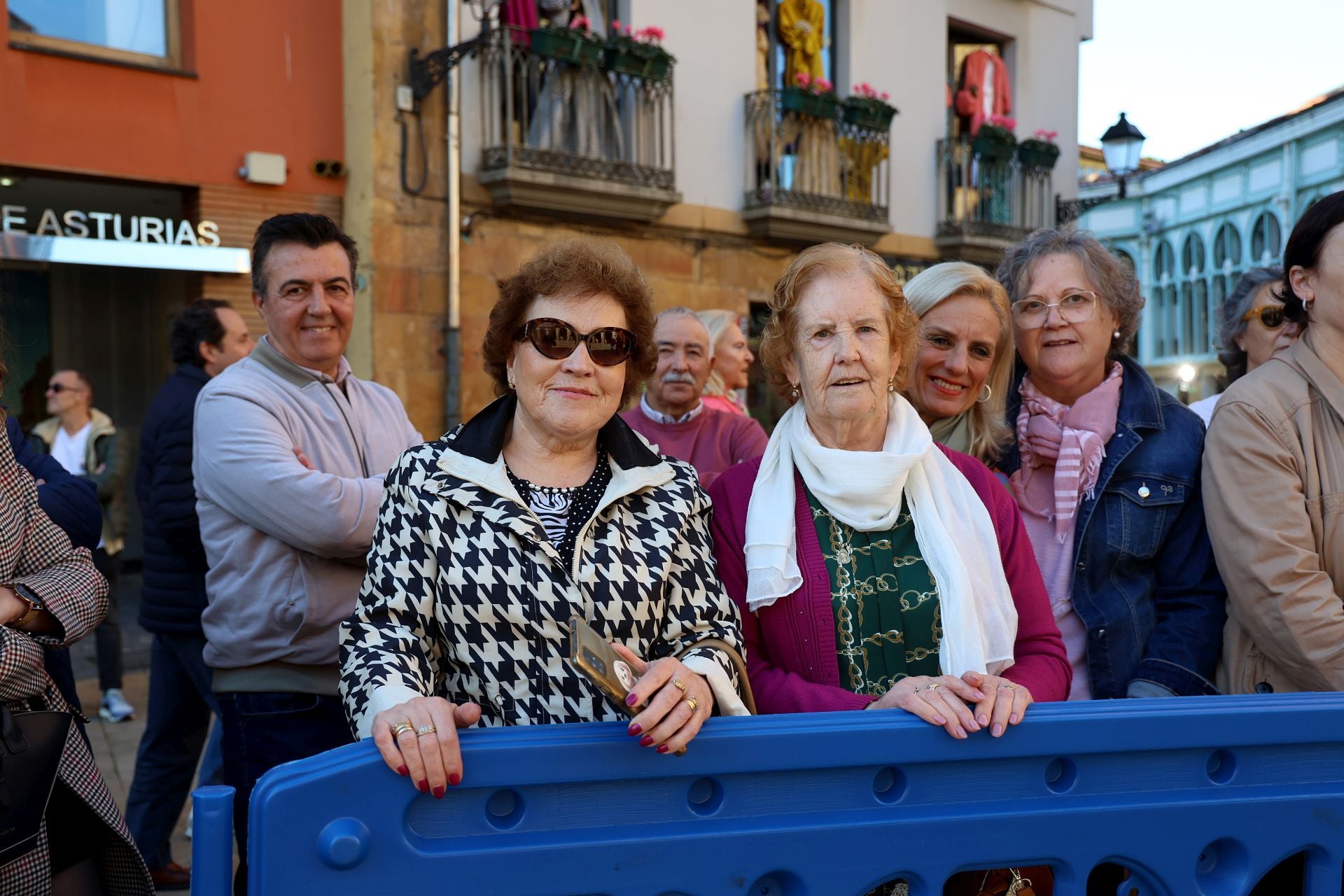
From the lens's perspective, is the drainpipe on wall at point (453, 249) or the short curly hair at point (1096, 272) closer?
the short curly hair at point (1096, 272)

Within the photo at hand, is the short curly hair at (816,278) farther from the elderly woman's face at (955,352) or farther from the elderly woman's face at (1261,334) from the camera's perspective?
the elderly woman's face at (1261,334)

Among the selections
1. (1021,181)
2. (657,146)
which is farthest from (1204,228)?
(657,146)

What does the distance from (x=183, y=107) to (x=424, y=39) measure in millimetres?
1971

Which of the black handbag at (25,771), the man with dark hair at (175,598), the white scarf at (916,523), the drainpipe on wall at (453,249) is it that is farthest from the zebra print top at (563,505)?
the drainpipe on wall at (453,249)

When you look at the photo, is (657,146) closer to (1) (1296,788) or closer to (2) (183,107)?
(2) (183,107)

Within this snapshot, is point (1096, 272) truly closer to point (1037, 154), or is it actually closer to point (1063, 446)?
point (1063, 446)

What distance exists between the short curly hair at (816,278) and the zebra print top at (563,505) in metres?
0.53

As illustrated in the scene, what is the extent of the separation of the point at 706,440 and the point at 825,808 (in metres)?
2.98

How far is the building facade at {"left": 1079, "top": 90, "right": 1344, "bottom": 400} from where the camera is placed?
68.4 feet

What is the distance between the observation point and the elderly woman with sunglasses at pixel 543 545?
1.85 meters

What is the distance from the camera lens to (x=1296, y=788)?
1654 millimetres

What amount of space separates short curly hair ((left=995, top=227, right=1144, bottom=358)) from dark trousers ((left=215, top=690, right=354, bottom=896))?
80.6 inches

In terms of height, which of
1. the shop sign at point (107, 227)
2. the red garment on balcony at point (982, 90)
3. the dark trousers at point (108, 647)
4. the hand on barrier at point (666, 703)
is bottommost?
the dark trousers at point (108, 647)

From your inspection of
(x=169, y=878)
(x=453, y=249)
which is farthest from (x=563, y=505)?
(x=453, y=249)
